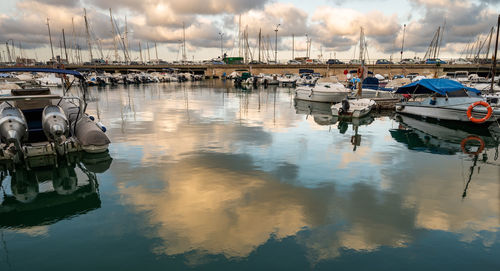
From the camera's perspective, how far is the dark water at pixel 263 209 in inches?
255

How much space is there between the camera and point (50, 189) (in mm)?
10273

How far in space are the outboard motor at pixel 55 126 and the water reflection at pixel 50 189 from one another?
985mm

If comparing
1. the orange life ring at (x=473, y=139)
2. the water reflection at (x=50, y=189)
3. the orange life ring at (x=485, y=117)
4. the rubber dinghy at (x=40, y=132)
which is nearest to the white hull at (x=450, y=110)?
the orange life ring at (x=485, y=117)

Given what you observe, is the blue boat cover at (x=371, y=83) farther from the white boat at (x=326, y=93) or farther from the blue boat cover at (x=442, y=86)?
the blue boat cover at (x=442, y=86)

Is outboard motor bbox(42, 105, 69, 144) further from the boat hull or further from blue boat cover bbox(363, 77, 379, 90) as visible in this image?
blue boat cover bbox(363, 77, 379, 90)

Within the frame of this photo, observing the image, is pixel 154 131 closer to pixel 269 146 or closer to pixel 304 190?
pixel 269 146

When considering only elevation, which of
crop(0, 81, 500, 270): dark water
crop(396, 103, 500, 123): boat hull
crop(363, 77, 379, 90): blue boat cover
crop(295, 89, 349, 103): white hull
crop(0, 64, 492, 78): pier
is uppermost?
crop(0, 64, 492, 78): pier

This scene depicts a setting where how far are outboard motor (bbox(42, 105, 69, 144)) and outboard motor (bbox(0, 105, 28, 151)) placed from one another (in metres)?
0.77

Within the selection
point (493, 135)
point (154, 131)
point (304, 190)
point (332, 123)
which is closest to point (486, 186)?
point (304, 190)

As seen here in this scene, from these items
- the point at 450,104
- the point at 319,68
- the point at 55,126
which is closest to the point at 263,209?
the point at 55,126

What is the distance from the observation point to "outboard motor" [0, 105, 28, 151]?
11.6m

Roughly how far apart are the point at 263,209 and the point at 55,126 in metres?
9.64

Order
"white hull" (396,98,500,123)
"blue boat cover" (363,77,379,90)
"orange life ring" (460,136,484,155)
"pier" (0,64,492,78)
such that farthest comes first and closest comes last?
"pier" (0,64,492,78) → "blue boat cover" (363,77,379,90) → "white hull" (396,98,500,123) → "orange life ring" (460,136,484,155)

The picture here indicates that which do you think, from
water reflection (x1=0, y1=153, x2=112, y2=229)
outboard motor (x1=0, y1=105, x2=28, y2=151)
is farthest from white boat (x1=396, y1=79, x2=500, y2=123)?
outboard motor (x1=0, y1=105, x2=28, y2=151)
